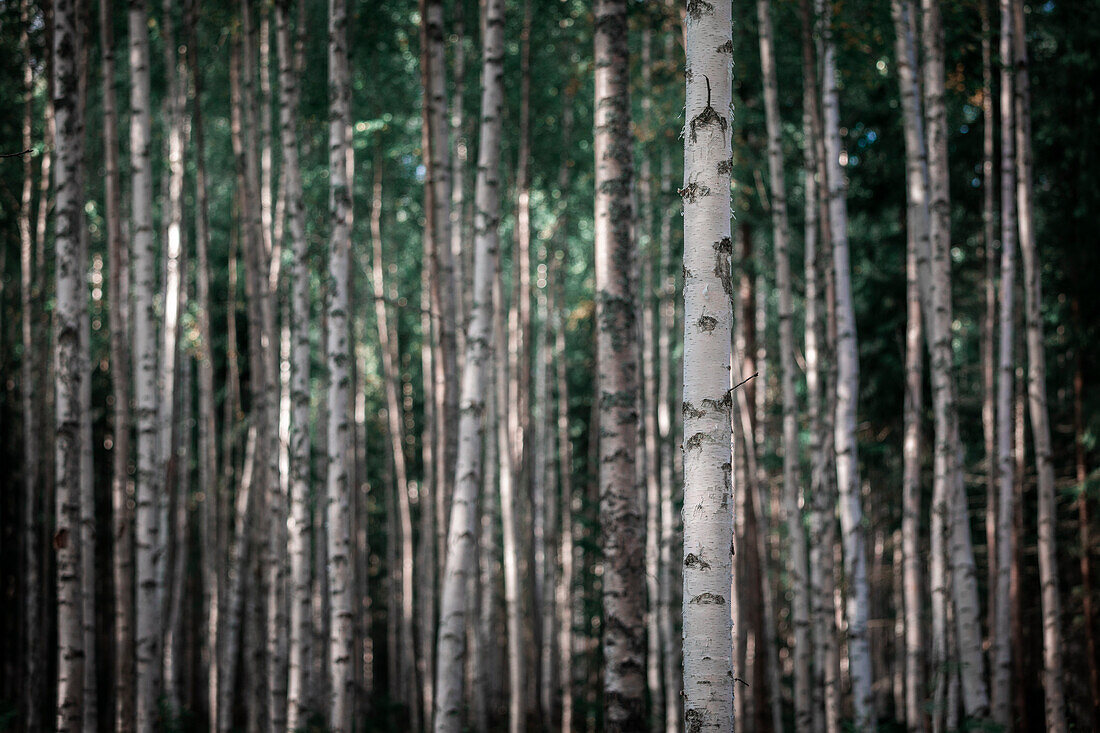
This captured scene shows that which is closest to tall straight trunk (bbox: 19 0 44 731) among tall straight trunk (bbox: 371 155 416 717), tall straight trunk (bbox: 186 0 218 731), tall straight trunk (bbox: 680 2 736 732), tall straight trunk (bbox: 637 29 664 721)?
tall straight trunk (bbox: 186 0 218 731)

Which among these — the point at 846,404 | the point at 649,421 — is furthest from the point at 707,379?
the point at 649,421

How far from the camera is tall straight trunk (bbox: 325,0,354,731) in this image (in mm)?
5035

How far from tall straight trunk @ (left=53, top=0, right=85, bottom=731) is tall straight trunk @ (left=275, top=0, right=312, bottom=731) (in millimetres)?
1309

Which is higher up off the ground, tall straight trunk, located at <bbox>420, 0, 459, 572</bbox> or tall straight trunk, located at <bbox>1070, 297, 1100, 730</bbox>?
tall straight trunk, located at <bbox>420, 0, 459, 572</bbox>

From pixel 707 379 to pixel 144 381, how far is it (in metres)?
4.00

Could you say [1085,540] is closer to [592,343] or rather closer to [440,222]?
[440,222]

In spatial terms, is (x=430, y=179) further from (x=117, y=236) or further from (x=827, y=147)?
(x=827, y=147)

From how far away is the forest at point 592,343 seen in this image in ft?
14.2

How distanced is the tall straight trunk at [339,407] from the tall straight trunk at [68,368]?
4.45 feet

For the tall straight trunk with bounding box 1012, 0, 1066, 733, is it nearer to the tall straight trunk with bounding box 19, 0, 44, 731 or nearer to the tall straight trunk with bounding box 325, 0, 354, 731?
the tall straight trunk with bounding box 325, 0, 354, 731

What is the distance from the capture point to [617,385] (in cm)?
421

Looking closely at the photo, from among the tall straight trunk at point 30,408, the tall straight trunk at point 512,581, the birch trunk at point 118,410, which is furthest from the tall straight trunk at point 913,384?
the tall straight trunk at point 30,408

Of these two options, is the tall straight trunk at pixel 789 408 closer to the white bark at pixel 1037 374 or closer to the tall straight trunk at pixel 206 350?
the white bark at pixel 1037 374

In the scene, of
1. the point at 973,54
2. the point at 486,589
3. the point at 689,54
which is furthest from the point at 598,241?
the point at 486,589
